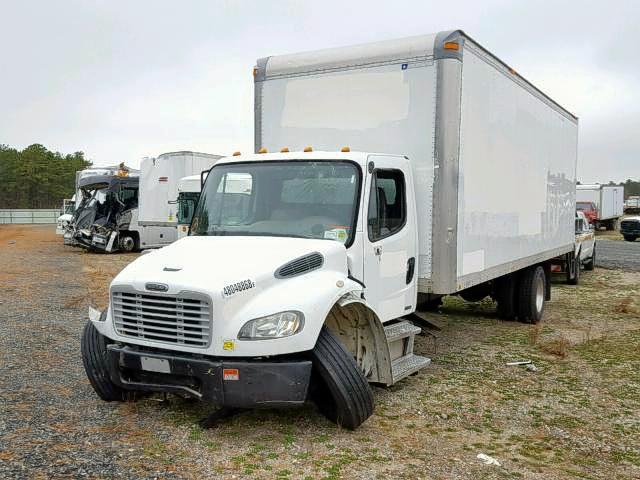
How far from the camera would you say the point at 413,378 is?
720cm

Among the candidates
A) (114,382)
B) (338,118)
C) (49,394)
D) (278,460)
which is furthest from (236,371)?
(338,118)

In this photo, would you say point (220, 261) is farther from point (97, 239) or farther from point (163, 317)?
point (97, 239)

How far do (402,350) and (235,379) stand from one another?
2.35 meters

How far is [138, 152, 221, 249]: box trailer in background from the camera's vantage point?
74.6 feet

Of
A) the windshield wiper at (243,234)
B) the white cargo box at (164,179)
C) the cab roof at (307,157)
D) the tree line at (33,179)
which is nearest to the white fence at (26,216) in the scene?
the tree line at (33,179)

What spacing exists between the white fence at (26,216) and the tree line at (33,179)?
1399 centimetres

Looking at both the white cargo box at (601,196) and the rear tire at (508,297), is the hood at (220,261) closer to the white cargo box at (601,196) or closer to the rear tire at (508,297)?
the rear tire at (508,297)

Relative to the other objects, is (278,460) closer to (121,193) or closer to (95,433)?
(95,433)

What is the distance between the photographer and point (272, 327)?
4.88 meters

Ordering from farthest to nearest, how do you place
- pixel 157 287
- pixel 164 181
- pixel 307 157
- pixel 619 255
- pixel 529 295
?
pixel 619 255, pixel 164 181, pixel 529 295, pixel 307 157, pixel 157 287

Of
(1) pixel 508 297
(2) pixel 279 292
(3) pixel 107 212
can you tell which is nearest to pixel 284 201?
(2) pixel 279 292

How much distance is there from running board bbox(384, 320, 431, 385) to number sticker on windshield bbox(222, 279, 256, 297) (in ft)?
5.67

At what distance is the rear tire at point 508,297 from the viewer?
1078 cm

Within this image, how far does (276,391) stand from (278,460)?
495 millimetres
